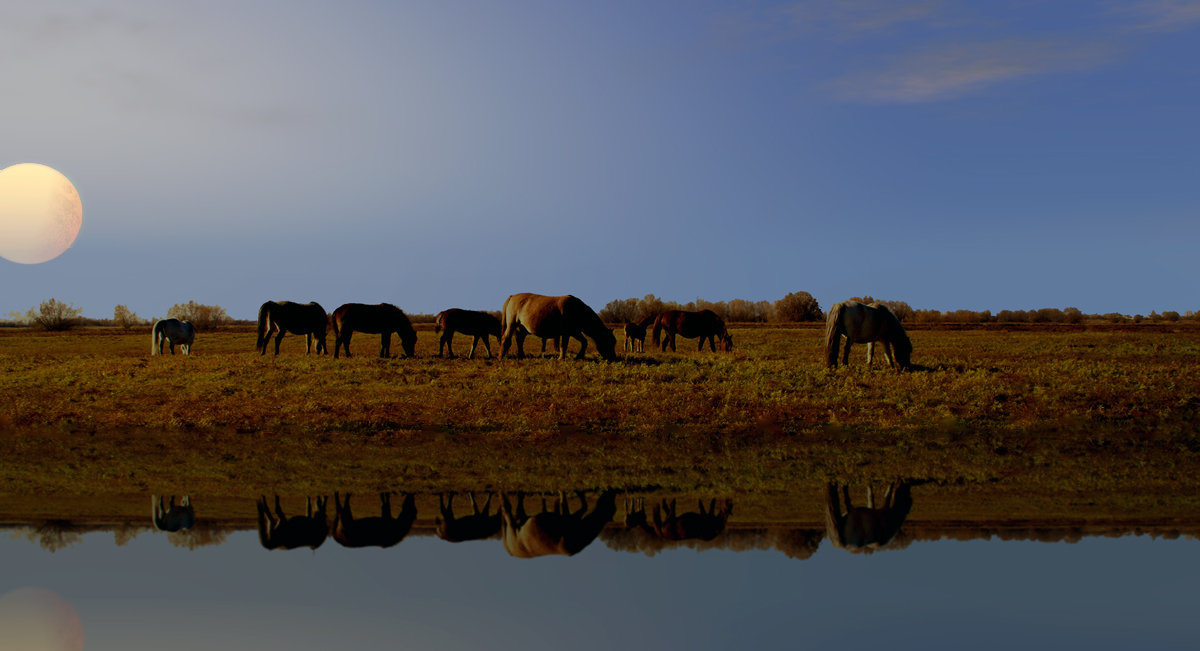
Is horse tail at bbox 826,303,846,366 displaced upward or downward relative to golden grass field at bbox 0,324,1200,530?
upward

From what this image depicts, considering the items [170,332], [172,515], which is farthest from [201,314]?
[172,515]

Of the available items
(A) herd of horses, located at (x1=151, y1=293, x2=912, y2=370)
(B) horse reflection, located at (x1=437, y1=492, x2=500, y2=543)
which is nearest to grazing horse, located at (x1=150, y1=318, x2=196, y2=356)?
(A) herd of horses, located at (x1=151, y1=293, x2=912, y2=370)

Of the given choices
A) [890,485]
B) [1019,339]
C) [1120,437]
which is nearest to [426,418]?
[890,485]

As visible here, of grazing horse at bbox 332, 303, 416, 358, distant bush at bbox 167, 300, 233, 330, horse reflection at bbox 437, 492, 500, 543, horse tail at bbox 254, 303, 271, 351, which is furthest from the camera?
distant bush at bbox 167, 300, 233, 330

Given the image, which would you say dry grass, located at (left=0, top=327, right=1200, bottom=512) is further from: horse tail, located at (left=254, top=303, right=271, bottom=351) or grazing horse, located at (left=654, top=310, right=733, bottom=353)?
grazing horse, located at (left=654, top=310, right=733, bottom=353)

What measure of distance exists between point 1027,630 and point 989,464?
731cm

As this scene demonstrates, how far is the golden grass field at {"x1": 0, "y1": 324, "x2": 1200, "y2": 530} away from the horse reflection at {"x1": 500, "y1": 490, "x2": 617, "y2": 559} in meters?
1.22

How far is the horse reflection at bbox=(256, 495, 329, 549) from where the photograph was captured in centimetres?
745

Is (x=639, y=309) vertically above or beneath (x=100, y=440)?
above

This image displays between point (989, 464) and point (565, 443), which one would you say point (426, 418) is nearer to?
point (565, 443)

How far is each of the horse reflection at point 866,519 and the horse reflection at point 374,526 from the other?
Result: 4.37 metres

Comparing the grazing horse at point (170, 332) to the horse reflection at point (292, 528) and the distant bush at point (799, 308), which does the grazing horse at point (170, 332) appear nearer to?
the horse reflection at point (292, 528)

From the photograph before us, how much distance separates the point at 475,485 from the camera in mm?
10289

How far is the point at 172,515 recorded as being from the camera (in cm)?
851
